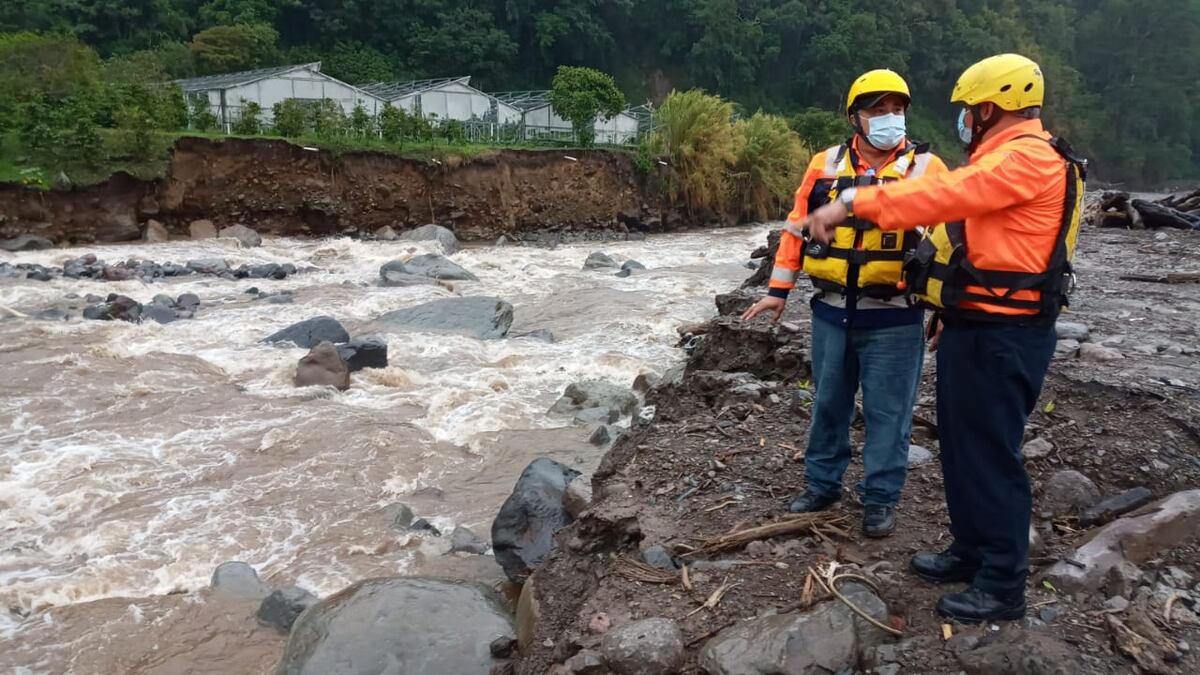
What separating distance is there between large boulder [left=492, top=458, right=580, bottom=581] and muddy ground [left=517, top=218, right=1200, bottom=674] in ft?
1.36

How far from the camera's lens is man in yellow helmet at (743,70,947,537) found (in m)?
3.42

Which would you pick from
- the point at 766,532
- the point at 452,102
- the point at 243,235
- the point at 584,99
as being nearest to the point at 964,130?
the point at 766,532

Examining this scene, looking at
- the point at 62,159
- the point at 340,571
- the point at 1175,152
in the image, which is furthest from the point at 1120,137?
the point at 340,571

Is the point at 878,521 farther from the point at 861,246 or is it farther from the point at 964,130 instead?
the point at 964,130

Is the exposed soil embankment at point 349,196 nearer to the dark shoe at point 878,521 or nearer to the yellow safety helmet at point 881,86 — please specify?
the yellow safety helmet at point 881,86

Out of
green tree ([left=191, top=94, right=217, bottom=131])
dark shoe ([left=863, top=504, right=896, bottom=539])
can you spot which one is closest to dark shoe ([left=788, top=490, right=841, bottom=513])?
dark shoe ([left=863, top=504, right=896, bottom=539])

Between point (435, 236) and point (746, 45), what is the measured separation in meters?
43.1

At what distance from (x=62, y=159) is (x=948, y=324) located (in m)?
22.3

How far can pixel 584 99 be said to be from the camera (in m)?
30.5

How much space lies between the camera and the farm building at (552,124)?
33.5 meters

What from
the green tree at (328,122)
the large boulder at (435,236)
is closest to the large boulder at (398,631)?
the large boulder at (435,236)

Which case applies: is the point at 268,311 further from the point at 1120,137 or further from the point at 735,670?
the point at 1120,137

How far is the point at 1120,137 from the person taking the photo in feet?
225

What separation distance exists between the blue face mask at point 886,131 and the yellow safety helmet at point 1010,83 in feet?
1.70
